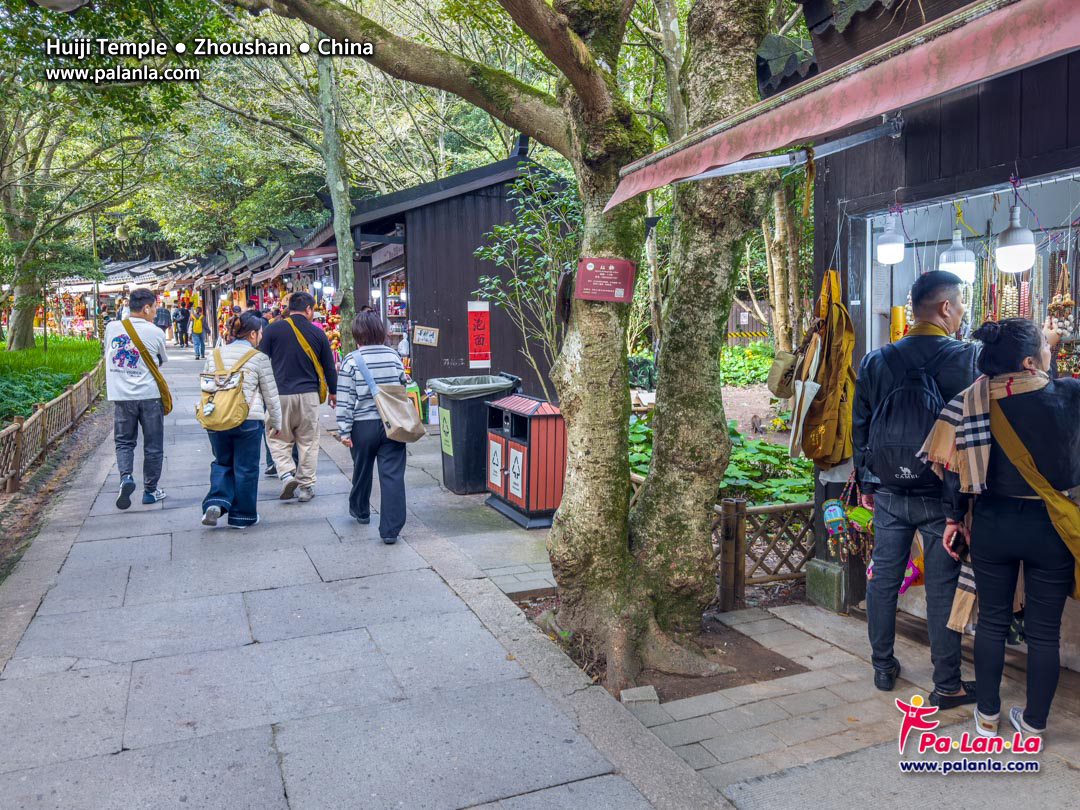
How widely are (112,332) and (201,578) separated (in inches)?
115

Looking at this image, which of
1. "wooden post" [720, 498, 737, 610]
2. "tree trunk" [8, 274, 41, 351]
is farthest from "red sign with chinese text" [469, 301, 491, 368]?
"tree trunk" [8, 274, 41, 351]

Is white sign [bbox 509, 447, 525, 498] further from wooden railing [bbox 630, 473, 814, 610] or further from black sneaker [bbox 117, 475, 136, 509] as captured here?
black sneaker [bbox 117, 475, 136, 509]

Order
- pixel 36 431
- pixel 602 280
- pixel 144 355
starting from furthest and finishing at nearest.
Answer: pixel 36 431, pixel 144 355, pixel 602 280

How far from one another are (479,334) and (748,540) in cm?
799

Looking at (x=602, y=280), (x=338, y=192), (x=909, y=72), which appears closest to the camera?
(x=909, y=72)

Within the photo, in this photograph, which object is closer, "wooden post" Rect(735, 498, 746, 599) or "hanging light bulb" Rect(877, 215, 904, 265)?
"hanging light bulb" Rect(877, 215, 904, 265)

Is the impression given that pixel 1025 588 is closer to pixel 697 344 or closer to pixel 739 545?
pixel 697 344

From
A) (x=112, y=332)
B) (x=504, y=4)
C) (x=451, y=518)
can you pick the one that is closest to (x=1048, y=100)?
(x=504, y=4)

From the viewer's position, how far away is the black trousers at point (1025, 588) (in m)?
3.39

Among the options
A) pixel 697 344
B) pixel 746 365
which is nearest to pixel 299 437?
pixel 697 344

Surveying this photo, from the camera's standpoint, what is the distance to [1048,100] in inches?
161

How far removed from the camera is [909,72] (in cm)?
255

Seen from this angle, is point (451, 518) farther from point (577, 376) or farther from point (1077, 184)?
point (1077, 184)

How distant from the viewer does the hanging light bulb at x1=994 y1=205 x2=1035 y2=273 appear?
4277mm
